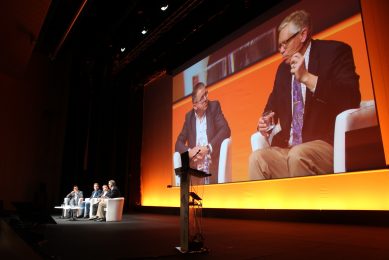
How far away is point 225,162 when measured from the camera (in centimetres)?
725

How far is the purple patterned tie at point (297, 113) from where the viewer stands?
584 centimetres

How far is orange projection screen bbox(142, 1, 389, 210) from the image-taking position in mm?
5141

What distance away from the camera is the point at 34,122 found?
1158cm

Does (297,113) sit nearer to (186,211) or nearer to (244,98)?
(244,98)

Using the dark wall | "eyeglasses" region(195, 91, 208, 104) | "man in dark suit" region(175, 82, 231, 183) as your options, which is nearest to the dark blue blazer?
"man in dark suit" region(175, 82, 231, 183)

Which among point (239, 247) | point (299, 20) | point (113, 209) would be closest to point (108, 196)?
point (113, 209)

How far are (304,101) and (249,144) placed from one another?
57.6 inches

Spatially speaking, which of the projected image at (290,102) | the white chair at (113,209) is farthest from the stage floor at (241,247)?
the white chair at (113,209)

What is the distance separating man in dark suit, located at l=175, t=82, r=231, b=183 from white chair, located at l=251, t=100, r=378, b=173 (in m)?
2.52

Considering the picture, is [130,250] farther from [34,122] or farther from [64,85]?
[64,85]

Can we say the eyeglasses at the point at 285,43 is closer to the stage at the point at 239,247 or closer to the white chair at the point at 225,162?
the white chair at the point at 225,162

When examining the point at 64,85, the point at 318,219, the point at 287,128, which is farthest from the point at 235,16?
the point at 64,85

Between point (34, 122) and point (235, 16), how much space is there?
7938mm

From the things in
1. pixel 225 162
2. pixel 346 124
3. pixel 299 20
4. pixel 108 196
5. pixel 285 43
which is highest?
pixel 299 20
